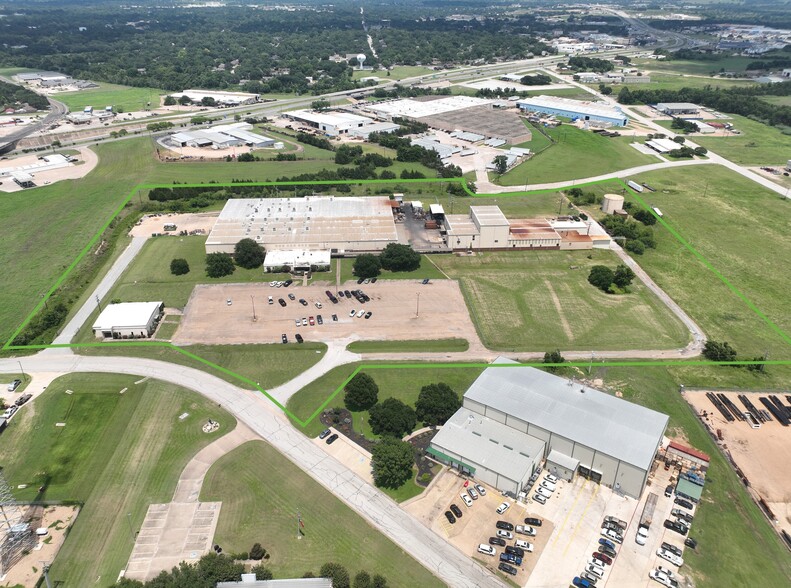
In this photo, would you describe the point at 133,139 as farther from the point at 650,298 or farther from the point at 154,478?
→ the point at 650,298

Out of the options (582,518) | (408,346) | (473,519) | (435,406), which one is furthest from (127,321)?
(582,518)

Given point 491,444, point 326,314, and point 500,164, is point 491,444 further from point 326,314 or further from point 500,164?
point 500,164

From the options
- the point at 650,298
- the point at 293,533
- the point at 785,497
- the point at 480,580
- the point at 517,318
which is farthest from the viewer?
the point at 650,298

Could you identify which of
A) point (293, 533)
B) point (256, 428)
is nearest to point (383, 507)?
point (293, 533)

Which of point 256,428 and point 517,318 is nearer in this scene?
point 256,428

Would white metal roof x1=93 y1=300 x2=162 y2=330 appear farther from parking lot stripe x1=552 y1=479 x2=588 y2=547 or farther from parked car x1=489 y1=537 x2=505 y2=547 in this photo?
parking lot stripe x1=552 y1=479 x2=588 y2=547

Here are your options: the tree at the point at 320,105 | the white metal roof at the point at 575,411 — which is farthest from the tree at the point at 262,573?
the tree at the point at 320,105

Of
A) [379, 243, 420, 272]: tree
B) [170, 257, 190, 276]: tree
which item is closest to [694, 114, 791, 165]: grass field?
[379, 243, 420, 272]: tree
